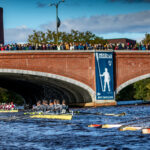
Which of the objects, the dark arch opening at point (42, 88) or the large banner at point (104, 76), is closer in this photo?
the large banner at point (104, 76)

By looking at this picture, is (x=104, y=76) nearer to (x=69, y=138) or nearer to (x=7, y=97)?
(x=69, y=138)

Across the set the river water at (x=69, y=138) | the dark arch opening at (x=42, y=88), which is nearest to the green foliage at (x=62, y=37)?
the dark arch opening at (x=42, y=88)

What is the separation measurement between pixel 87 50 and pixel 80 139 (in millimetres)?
29090

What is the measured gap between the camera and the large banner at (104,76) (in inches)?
2225

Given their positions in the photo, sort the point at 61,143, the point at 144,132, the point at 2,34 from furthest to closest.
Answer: the point at 2,34 → the point at 144,132 → the point at 61,143

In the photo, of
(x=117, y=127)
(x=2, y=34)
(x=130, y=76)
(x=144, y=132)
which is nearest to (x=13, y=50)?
(x=130, y=76)

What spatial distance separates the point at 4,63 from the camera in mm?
53156

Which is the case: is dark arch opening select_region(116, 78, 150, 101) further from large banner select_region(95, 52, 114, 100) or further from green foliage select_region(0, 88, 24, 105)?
large banner select_region(95, 52, 114, 100)

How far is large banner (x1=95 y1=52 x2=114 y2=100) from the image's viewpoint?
2225 inches

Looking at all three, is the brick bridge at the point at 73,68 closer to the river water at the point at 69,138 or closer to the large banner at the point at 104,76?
the large banner at the point at 104,76

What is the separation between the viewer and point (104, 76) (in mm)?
56844

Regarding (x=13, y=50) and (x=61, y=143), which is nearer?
(x=61, y=143)

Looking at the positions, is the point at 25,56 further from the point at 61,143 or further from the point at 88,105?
the point at 61,143

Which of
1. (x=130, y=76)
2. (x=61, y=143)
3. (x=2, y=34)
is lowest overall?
(x=61, y=143)
